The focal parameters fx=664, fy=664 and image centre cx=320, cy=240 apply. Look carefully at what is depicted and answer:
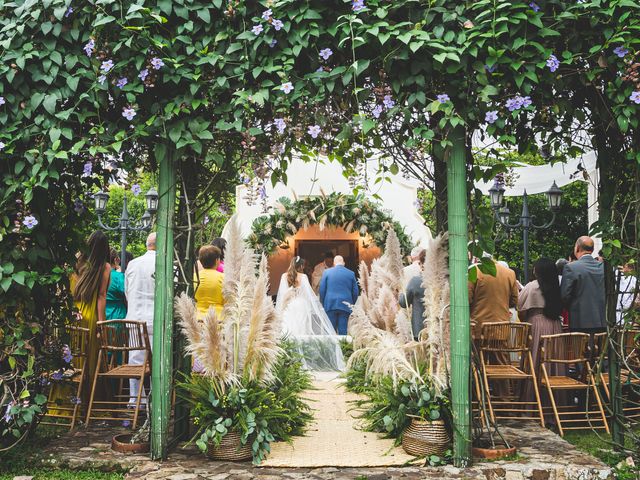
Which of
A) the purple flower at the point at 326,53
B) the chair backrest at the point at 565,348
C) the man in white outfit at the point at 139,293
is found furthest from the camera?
the man in white outfit at the point at 139,293

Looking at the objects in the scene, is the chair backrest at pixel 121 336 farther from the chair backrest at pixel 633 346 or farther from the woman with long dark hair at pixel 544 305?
the chair backrest at pixel 633 346

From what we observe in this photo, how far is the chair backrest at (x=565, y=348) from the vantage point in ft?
19.4

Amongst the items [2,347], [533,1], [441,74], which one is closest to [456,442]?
[441,74]

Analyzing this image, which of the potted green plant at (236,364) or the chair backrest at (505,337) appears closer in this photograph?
the potted green plant at (236,364)

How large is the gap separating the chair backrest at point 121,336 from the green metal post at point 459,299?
8.90 ft

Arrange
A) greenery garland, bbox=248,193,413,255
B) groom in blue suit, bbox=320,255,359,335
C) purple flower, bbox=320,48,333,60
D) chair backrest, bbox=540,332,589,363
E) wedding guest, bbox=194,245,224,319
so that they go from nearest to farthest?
purple flower, bbox=320,48,333,60 < chair backrest, bbox=540,332,589,363 < wedding guest, bbox=194,245,224,319 < groom in blue suit, bbox=320,255,359,335 < greenery garland, bbox=248,193,413,255

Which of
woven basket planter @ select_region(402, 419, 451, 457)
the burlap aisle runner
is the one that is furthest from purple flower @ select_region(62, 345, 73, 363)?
woven basket planter @ select_region(402, 419, 451, 457)

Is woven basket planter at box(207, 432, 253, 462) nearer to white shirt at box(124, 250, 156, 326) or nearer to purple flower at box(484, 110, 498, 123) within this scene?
white shirt at box(124, 250, 156, 326)

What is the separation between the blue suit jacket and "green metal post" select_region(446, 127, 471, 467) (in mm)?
5673

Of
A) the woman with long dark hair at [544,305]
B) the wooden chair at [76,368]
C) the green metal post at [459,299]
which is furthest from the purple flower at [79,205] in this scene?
the woman with long dark hair at [544,305]

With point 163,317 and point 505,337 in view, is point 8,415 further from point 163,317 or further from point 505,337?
point 505,337

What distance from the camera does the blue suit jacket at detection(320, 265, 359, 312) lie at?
10344 millimetres

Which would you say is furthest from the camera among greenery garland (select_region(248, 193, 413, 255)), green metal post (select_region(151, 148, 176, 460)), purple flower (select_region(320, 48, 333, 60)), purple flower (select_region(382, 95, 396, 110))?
greenery garland (select_region(248, 193, 413, 255))

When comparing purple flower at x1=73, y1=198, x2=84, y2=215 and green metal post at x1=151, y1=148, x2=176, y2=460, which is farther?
purple flower at x1=73, y1=198, x2=84, y2=215
